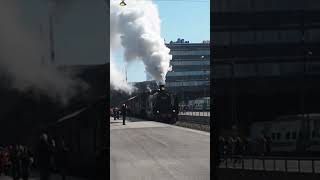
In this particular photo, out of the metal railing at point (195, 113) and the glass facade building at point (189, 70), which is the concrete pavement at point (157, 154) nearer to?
the metal railing at point (195, 113)

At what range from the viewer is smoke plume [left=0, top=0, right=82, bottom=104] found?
4.91 metres

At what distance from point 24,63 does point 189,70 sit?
1.28 meters

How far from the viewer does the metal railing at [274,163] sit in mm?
5227

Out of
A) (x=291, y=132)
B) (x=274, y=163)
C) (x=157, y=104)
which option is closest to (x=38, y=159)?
(x=157, y=104)

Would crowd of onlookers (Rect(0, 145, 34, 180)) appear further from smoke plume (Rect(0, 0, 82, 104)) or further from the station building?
the station building

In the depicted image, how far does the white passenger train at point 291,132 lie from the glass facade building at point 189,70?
1.85ft

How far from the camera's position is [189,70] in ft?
16.2

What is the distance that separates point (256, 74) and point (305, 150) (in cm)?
75

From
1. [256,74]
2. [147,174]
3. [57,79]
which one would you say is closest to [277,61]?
[256,74]

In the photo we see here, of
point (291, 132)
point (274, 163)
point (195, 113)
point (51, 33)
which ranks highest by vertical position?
point (51, 33)

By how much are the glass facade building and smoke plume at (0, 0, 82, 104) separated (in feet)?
2.57

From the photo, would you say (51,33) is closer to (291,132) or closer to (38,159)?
(38,159)

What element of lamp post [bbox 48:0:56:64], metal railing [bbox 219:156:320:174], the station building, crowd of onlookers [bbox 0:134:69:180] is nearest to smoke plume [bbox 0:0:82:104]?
lamp post [bbox 48:0:56:64]

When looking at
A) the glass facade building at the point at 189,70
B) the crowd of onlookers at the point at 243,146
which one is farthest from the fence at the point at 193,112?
the crowd of onlookers at the point at 243,146
